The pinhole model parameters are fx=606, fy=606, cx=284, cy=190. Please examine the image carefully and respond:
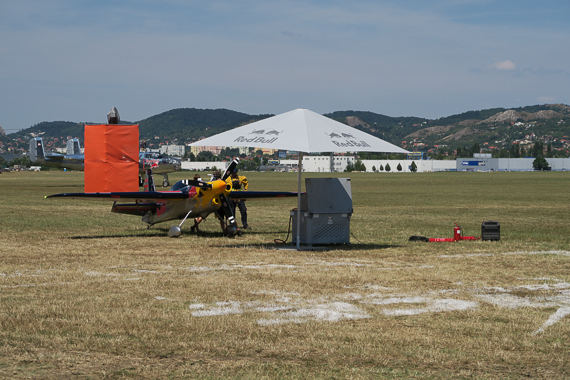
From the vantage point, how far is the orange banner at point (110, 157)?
2017cm

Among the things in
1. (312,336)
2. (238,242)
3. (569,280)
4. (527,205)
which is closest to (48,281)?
(312,336)

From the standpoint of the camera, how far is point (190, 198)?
55.6ft

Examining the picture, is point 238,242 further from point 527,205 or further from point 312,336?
point 527,205

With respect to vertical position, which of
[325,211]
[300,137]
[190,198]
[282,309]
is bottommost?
[282,309]

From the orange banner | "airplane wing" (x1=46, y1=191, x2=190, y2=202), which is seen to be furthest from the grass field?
the orange banner

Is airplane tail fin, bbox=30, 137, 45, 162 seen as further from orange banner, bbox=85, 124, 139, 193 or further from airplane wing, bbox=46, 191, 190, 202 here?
airplane wing, bbox=46, 191, 190, 202

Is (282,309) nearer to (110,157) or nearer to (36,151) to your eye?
(110,157)

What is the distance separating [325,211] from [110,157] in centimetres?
929

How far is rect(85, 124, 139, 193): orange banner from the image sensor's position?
20.2 m

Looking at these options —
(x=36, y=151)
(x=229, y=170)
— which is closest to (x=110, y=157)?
(x=229, y=170)

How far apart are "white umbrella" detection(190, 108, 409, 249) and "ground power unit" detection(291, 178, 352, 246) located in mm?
263

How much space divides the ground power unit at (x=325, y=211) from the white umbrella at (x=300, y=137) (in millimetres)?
263

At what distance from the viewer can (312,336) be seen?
6652 mm

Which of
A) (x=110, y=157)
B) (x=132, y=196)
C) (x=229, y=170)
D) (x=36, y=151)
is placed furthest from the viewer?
(x=36, y=151)
